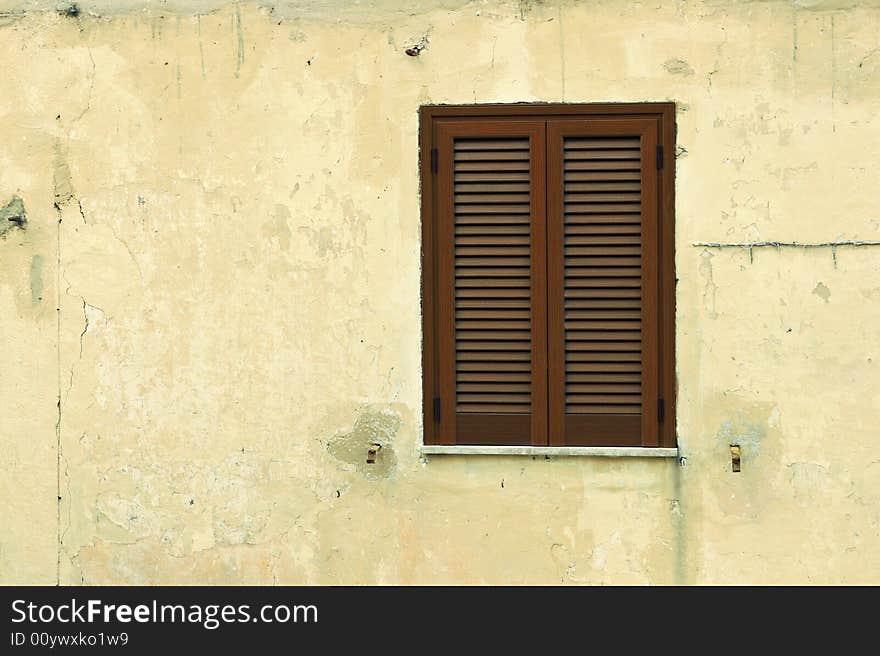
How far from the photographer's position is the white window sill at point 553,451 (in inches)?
174

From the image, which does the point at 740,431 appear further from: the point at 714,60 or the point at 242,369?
the point at 242,369

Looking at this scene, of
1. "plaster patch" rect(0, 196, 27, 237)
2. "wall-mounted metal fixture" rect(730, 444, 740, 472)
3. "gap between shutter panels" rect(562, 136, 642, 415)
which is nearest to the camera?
"wall-mounted metal fixture" rect(730, 444, 740, 472)

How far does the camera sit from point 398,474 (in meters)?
4.53

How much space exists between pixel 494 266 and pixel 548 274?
0.79 feet

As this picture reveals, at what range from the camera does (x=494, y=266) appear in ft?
14.8

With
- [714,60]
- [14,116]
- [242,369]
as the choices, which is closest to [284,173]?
[242,369]

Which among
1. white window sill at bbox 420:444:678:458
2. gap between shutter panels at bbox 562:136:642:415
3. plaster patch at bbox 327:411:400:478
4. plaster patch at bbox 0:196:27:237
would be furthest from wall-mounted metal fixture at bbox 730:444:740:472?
plaster patch at bbox 0:196:27:237

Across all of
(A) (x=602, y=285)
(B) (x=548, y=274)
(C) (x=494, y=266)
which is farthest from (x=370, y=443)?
(A) (x=602, y=285)

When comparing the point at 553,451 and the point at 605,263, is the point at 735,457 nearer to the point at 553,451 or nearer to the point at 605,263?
the point at 553,451

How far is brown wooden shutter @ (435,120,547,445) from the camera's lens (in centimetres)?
448

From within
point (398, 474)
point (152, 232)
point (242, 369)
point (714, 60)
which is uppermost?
point (714, 60)

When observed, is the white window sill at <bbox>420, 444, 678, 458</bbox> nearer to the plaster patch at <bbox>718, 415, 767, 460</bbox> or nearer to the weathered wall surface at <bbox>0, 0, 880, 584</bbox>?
the weathered wall surface at <bbox>0, 0, 880, 584</bbox>

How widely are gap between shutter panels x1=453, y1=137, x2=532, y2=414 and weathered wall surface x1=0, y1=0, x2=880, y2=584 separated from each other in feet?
0.76

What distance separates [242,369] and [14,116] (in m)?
1.55
